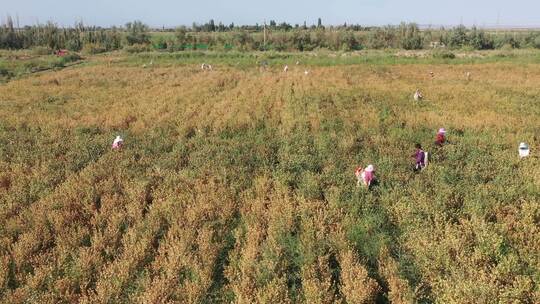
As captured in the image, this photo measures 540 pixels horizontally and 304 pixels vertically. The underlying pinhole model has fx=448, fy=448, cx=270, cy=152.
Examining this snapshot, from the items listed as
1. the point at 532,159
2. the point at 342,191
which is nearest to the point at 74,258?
the point at 342,191

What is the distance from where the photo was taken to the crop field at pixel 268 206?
6.08 metres

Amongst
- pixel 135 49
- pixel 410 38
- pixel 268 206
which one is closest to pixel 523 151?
pixel 268 206

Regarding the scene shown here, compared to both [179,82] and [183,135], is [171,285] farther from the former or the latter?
[179,82]

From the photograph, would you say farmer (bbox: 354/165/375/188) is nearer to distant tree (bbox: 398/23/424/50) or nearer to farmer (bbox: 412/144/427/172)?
farmer (bbox: 412/144/427/172)

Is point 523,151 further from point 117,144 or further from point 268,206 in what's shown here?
point 117,144

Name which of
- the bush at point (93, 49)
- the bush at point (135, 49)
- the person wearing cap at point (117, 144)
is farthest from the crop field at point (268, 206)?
the bush at point (93, 49)

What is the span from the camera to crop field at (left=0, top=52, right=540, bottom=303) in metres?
6.08

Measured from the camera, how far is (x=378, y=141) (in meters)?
13.6

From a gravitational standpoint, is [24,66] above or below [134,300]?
above

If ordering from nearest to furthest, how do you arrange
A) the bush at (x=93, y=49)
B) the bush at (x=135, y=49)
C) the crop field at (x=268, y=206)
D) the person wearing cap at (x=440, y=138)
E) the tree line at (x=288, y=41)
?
the crop field at (x=268, y=206) < the person wearing cap at (x=440, y=138) < the bush at (x=135, y=49) < the bush at (x=93, y=49) < the tree line at (x=288, y=41)

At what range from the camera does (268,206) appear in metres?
8.87

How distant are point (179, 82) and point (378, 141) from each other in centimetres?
1867

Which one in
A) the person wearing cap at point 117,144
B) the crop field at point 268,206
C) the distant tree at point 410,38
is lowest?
the crop field at point 268,206

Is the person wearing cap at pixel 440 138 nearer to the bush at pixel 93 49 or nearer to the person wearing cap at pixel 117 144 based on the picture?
the person wearing cap at pixel 117 144
